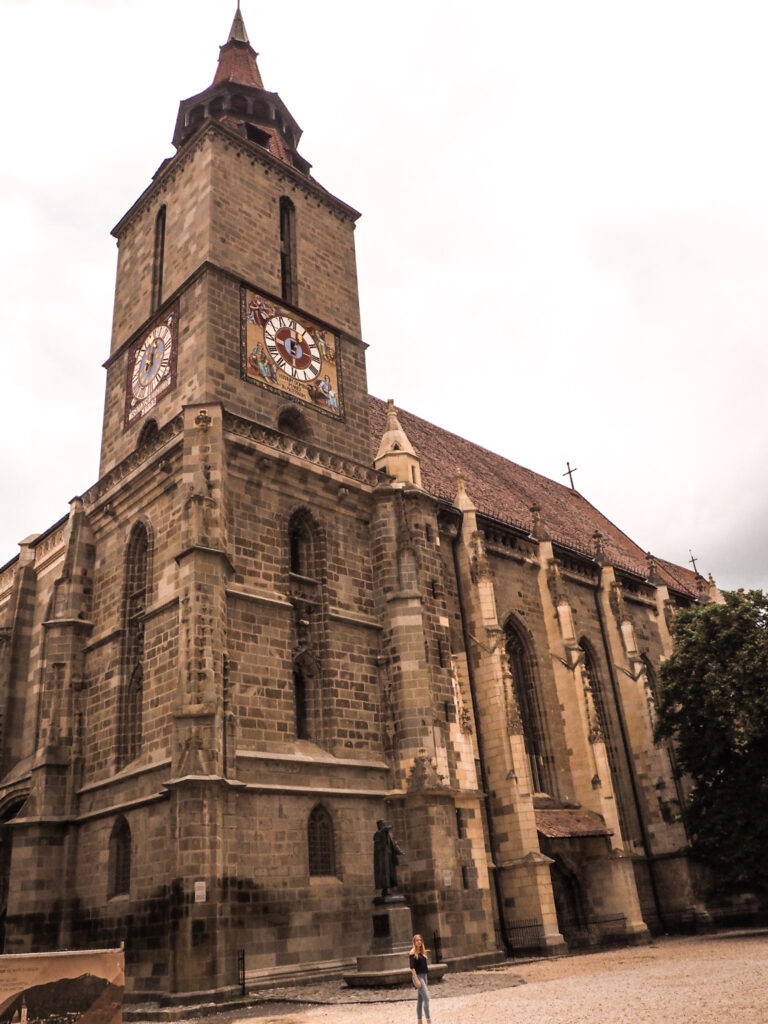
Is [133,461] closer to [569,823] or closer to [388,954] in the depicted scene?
[388,954]

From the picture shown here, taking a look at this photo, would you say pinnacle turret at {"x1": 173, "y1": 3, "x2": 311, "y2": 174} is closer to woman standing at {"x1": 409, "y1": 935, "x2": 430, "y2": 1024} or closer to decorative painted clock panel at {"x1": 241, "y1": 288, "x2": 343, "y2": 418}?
decorative painted clock panel at {"x1": 241, "y1": 288, "x2": 343, "y2": 418}

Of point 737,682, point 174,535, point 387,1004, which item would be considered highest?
point 174,535

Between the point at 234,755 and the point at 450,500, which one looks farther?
the point at 450,500

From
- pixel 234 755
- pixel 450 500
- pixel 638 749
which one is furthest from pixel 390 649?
pixel 638 749

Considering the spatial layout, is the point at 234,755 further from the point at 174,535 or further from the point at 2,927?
the point at 2,927

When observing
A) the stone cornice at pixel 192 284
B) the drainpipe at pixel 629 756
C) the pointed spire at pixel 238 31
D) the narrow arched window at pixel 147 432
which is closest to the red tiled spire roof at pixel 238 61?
the pointed spire at pixel 238 31

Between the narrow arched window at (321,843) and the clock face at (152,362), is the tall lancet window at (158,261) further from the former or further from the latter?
the narrow arched window at (321,843)

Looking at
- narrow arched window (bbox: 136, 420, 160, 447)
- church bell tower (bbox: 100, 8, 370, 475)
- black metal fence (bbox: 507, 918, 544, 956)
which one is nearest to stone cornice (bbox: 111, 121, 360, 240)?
church bell tower (bbox: 100, 8, 370, 475)

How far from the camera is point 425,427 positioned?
3120 centimetres

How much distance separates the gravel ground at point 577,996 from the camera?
1010cm

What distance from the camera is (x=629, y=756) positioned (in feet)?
88.4

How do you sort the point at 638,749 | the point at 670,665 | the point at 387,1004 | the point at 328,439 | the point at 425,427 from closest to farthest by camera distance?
the point at 387,1004 < the point at 328,439 < the point at 670,665 < the point at 638,749 < the point at 425,427

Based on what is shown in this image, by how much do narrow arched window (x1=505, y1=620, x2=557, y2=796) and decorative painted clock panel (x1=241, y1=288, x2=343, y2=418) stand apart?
27.8ft

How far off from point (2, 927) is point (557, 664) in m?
15.5
